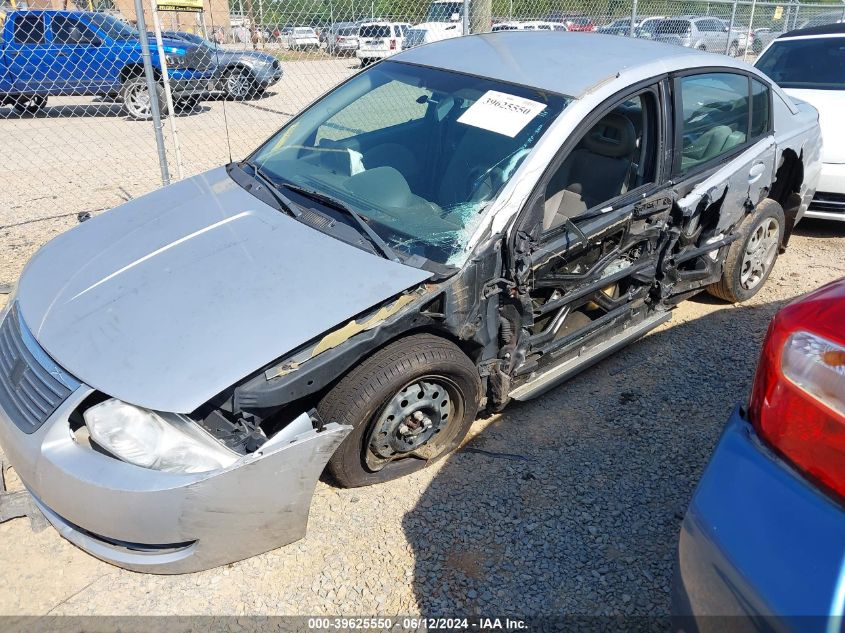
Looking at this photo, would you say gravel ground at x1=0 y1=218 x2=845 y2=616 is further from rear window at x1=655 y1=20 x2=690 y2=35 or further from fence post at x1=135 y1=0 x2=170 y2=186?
rear window at x1=655 y1=20 x2=690 y2=35

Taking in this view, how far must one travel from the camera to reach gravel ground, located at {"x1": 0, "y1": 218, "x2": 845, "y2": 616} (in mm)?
2293

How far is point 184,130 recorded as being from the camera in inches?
394

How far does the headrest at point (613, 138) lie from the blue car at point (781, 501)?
6.21ft

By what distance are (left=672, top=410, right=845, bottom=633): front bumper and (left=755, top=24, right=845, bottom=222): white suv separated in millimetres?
4633

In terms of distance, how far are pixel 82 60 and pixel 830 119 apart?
35.3 feet

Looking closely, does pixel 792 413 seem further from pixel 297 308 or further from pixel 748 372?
pixel 748 372

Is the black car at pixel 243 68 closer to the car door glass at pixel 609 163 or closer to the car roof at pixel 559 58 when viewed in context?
the car roof at pixel 559 58

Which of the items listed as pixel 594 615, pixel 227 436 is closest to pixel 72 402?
pixel 227 436

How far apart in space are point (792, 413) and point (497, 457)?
1675 mm

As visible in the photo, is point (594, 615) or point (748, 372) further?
point (748, 372)

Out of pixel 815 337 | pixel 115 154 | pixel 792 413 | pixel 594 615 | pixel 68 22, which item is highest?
pixel 68 22

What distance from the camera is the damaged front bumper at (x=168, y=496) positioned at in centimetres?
204

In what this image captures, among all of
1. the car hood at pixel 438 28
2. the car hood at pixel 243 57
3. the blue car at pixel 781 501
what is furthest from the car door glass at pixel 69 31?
the blue car at pixel 781 501

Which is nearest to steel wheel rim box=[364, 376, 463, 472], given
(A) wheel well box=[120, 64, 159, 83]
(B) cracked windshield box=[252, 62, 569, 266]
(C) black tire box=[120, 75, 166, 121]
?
(B) cracked windshield box=[252, 62, 569, 266]
